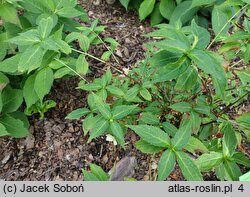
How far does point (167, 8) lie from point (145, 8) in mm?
198

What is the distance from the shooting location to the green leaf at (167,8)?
10.1ft

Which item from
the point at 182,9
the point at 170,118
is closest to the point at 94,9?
the point at 182,9

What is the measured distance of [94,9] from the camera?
3.21 meters

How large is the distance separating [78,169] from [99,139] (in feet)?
0.81

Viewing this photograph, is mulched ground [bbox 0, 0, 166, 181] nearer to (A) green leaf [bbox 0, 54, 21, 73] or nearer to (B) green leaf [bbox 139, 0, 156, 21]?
(A) green leaf [bbox 0, 54, 21, 73]

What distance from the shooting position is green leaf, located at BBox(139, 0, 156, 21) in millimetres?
3045

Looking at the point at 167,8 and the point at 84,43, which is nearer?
the point at 84,43

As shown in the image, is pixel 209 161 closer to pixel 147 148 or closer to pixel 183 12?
pixel 147 148

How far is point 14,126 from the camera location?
2174mm

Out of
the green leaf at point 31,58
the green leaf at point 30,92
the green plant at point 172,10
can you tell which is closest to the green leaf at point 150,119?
the green leaf at point 31,58

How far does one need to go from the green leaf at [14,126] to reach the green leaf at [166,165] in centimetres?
113

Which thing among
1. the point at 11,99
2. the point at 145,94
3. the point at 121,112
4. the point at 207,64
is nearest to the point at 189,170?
the point at 207,64

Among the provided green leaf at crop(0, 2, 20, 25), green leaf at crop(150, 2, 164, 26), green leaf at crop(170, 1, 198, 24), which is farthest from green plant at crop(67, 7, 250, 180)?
green leaf at crop(150, 2, 164, 26)

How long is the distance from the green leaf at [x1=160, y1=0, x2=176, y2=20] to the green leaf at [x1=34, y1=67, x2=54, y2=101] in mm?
1416
